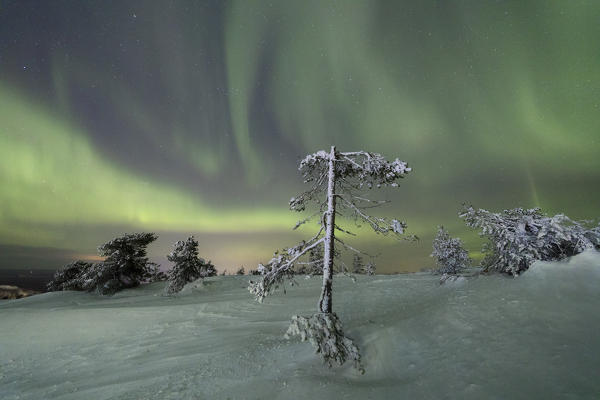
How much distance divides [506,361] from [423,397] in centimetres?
155

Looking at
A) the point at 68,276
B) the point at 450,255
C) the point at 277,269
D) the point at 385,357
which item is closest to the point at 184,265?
the point at 68,276

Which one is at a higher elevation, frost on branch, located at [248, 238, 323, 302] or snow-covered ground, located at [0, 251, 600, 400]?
frost on branch, located at [248, 238, 323, 302]

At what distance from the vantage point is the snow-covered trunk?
6492 mm

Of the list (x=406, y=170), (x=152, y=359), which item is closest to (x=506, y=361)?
(x=406, y=170)

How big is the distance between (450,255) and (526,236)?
92.0 feet

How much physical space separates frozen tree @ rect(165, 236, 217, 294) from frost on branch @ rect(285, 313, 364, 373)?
70.0 feet

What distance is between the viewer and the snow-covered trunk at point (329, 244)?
6.49m

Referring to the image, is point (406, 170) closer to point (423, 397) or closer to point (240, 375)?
point (423, 397)

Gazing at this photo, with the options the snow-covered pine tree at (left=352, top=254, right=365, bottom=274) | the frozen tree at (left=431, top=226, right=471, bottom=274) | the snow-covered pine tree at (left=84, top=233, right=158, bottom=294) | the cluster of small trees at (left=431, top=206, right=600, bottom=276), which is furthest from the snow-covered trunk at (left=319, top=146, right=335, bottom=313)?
the snow-covered pine tree at (left=352, top=254, right=365, bottom=274)

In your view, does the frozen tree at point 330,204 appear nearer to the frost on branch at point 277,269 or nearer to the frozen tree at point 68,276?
the frost on branch at point 277,269

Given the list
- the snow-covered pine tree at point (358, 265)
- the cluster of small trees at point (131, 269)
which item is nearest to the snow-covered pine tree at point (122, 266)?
the cluster of small trees at point (131, 269)

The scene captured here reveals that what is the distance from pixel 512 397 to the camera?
12.3 feet

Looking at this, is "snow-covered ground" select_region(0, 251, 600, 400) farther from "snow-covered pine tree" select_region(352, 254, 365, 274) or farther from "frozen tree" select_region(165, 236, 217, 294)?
"snow-covered pine tree" select_region(352, 254, 365, 274)

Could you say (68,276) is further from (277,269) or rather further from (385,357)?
(385,357)
